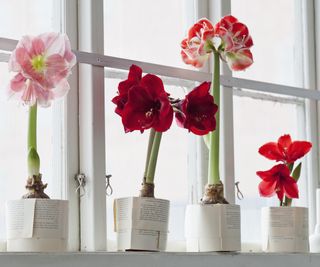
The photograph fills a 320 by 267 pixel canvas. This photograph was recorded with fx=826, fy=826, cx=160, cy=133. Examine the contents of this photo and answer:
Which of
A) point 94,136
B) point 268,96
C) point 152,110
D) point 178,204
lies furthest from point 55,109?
point 268,96

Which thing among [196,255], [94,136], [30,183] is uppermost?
[94,136]

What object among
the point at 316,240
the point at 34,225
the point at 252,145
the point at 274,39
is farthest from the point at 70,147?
the point at 274,39

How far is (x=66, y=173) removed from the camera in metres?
2.37

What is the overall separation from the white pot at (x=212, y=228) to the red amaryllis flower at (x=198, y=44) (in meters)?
0.45

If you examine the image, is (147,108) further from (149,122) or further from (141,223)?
(141,223)

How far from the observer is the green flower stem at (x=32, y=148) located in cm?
210

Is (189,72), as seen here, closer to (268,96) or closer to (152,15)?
(152,15)

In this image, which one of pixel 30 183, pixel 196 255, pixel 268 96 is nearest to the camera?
pixel 30 183

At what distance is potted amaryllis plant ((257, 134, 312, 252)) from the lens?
8.29 feet

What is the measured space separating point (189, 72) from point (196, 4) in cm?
29

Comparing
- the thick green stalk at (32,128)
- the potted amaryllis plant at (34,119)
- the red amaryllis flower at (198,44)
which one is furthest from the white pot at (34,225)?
the red amaryllis flower at (198,44)

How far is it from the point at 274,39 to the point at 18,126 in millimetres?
1161

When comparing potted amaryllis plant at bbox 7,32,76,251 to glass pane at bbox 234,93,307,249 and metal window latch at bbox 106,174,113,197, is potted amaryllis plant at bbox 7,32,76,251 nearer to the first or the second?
metal window latch at bbox 106,174,113,197

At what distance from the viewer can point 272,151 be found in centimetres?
256
